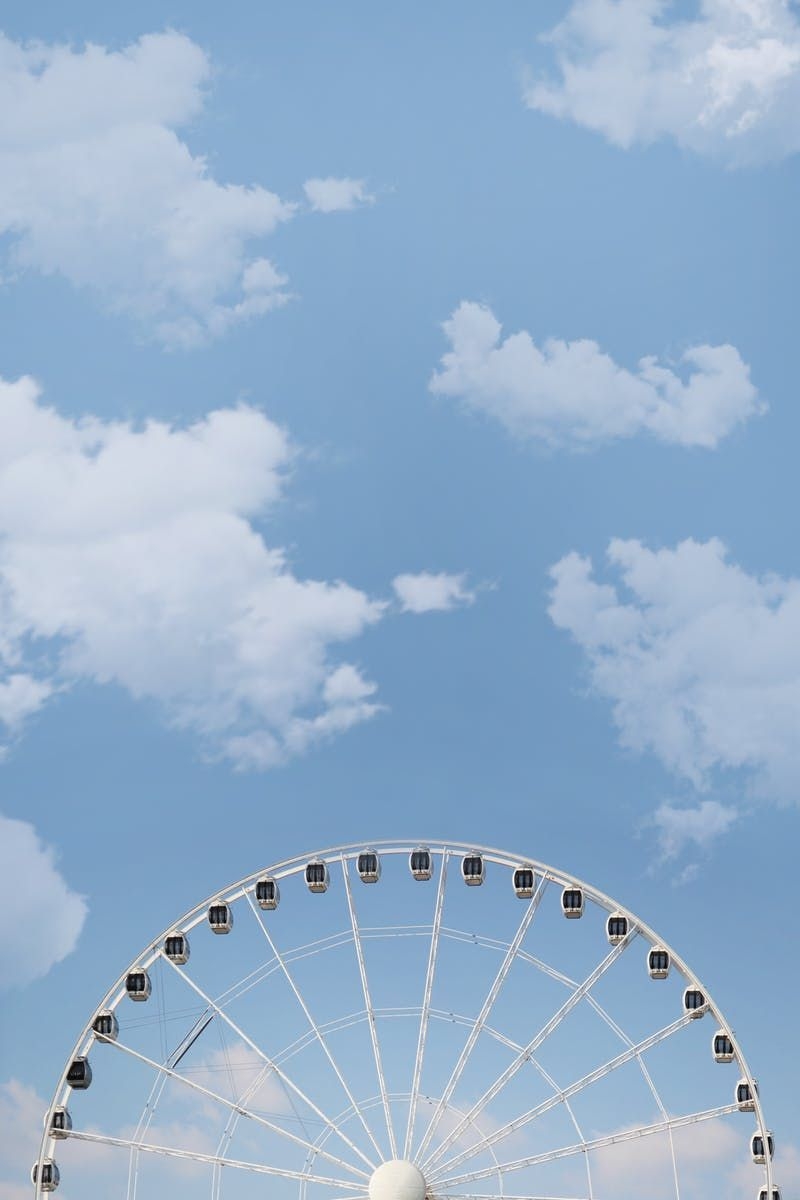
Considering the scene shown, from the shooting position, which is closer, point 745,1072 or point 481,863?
point 745,1072

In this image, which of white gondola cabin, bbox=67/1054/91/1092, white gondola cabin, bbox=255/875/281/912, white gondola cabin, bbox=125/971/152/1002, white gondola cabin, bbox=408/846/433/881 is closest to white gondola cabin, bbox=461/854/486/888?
white gondola cabin, bbox=408/846/433/881

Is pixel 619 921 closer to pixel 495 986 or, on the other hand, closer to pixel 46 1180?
pixel 495 986

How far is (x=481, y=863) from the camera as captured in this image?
60969 millimetres

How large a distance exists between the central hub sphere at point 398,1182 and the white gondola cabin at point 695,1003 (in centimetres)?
954

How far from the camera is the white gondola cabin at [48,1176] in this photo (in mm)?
→ 57250

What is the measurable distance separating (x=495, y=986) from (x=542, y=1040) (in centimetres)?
226

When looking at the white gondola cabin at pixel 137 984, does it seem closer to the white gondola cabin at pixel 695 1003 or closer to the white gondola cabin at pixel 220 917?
the white gondola cabin at pixel 220 917

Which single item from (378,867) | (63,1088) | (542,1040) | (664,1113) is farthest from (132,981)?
(664,1113)

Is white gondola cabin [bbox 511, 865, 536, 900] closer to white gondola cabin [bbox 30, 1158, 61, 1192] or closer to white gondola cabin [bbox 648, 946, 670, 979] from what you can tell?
white gondola cabin [bbox 648, 946, 670, 979]

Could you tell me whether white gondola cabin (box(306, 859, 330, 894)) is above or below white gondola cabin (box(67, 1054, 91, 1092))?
above

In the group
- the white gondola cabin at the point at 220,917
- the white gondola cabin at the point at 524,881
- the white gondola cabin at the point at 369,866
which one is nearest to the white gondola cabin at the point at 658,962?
the white gondola cabin at the point at 524,881

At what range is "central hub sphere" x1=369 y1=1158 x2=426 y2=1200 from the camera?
185 feet

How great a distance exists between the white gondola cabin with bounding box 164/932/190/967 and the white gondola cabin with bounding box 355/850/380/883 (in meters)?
6.04

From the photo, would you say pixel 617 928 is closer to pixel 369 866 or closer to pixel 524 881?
pixel 524 881
